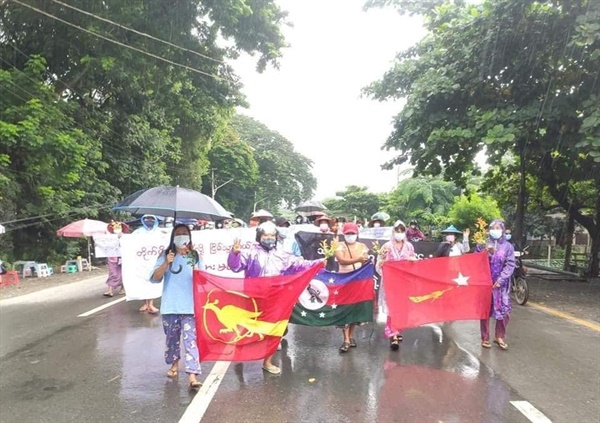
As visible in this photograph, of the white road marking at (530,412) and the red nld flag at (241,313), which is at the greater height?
the red nld flag at (241,313)

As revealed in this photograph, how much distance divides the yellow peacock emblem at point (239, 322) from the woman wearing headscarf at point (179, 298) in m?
0.20

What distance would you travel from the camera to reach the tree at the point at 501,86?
1016 centimetres

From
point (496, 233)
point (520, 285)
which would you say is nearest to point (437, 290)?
point (496, 233)

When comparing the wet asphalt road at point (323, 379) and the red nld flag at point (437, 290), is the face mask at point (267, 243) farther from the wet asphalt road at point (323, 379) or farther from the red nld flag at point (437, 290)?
the red nld flag at point (437, 290)

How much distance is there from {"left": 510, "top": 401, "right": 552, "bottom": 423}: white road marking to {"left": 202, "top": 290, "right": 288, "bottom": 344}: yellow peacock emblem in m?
2.39

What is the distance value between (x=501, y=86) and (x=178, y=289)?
9.87 meters

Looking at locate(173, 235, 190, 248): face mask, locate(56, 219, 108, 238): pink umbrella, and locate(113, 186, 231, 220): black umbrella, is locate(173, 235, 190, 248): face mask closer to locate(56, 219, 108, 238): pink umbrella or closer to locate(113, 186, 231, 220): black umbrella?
locate(113, 186, 231, 220): black umbrella

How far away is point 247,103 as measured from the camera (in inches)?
Result: 793

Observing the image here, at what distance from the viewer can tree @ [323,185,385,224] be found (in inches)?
1901

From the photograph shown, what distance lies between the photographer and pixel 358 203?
1934 inches

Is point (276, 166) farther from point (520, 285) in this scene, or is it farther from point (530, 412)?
point (530, 412)

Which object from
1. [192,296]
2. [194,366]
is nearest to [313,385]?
[194,366]

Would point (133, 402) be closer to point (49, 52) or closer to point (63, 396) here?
point (63, 396)

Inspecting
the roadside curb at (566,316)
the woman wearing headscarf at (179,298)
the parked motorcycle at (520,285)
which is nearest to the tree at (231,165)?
the parked motorcycle at (520,285)
